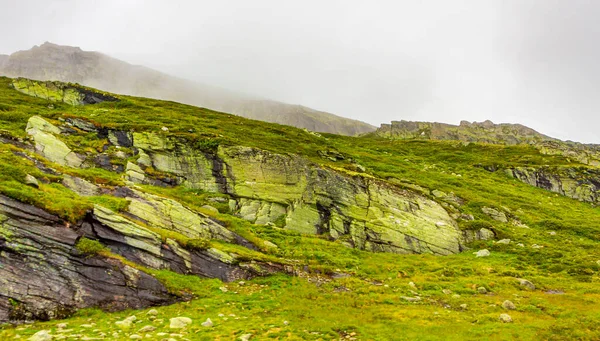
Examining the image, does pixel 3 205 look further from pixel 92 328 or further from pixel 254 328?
pixel 254 328

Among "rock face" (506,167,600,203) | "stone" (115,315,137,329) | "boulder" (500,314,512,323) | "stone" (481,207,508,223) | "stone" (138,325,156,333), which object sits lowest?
"stone" (115,315,137,329)

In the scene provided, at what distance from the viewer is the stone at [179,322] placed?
46.8 feet

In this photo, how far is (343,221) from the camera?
35.4 meters

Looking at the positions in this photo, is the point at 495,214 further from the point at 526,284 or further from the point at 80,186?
the point at 80,186

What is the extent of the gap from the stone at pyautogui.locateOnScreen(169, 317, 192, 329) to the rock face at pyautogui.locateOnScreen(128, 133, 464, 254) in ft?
64.8

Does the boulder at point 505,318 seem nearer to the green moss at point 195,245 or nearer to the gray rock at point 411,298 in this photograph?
the gray rock at point 411,298

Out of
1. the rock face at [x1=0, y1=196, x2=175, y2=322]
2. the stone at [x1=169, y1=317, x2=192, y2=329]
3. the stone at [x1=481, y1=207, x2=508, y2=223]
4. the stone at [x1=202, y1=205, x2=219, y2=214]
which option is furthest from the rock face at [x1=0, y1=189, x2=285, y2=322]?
the stone at [x1=481, y1=207, x2=508, y2=223]

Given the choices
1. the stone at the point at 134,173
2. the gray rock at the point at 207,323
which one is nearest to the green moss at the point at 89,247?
the gray rock at the point at 207,323

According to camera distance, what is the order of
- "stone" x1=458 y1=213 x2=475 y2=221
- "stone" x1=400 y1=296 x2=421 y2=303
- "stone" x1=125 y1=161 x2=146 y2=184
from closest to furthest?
"stone" x1=400 y1=296 x2=421 y2=303 → "stone" x1=125 y1=161 x2=146 y2=184 → "stone" x1=458 y1=213 x2=475 y2=221

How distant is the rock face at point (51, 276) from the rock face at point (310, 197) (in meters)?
18.4

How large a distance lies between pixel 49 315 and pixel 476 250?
35283 millimetres

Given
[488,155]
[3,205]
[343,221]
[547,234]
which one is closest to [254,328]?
[3,205]

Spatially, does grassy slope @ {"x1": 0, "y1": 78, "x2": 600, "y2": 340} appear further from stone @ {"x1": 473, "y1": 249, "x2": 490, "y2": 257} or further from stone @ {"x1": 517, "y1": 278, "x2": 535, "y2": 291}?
stone @ {"x1": 473, "y1": 249, "x2": 490, "y2": 257}

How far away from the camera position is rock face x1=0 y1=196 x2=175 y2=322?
14.2 meters
